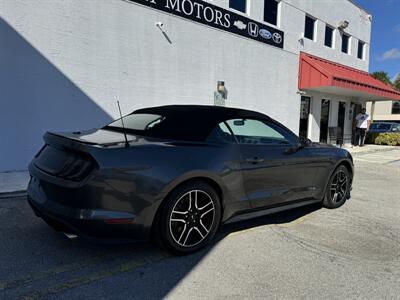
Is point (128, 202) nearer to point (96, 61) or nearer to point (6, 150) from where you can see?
point (6, 150)

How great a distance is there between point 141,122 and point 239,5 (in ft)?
28.1

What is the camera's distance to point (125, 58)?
834 cm

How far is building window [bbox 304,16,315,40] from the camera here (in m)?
14.3

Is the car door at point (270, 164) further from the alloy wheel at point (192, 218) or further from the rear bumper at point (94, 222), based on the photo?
the rear bumper at point (94, 222)

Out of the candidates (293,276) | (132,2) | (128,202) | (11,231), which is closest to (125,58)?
(132,2)

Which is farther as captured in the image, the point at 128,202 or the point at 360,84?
the point at 360,84

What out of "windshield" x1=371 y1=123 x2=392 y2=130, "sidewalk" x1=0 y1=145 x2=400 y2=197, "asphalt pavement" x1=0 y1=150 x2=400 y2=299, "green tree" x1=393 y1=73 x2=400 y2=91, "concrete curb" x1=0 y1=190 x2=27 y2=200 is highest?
"green tree" x1=393 y1=73 x2=400 y2=91

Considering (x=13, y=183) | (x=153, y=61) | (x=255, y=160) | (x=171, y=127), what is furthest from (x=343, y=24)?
(x=13, y=183)

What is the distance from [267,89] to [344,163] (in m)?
7.53

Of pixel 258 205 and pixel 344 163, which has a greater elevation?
pixel 344 163

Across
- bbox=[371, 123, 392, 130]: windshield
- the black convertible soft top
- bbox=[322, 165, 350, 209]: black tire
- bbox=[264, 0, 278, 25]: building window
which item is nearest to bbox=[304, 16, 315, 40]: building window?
bbox=[264, 0, 278, 25]: building window

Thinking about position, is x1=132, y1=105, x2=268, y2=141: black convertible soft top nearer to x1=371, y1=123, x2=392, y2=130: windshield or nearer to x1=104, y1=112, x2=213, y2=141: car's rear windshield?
x1=104, y1=112, x2=213, y2=141: car's rear windshield

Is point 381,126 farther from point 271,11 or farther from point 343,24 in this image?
point 271,11

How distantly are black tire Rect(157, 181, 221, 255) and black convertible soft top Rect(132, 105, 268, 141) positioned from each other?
21.5 inches
